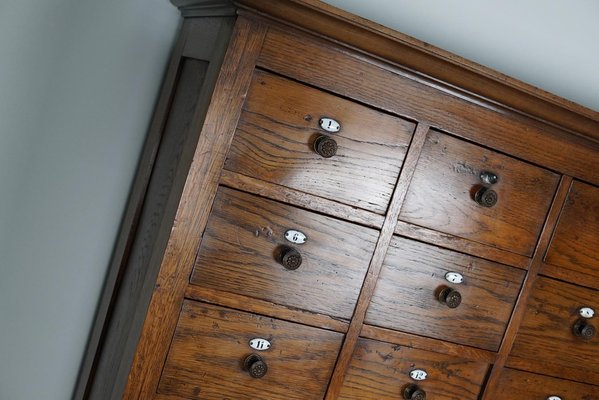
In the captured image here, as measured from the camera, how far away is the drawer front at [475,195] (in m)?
2.06

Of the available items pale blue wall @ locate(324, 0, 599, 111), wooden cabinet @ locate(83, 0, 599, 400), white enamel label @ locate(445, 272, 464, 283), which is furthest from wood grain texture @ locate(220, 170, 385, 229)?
pale blue wall @ locate(324, 0, 599, 111)

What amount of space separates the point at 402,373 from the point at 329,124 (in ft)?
2.43

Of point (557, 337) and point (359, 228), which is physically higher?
point (359, 228)

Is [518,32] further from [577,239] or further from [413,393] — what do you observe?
[413,393]

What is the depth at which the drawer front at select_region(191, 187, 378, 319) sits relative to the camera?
6.24 ft

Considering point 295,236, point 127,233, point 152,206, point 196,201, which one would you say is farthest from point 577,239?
point 127,233

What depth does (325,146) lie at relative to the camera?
1.92 metres

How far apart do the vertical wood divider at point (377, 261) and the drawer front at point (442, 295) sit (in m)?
0.03

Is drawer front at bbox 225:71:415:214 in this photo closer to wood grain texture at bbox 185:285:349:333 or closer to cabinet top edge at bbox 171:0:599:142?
cabinet top edge at bbox 171:0:599:142

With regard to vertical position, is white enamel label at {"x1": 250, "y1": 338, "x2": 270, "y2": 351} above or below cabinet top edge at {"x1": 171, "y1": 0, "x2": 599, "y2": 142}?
below

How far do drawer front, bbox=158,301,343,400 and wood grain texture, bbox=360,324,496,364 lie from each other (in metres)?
0.10

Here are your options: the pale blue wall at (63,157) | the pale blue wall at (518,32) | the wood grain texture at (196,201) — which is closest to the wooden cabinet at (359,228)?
the wood grain texture at (196,201)

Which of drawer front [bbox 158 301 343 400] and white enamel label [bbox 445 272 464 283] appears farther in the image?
white enamel label [bbox 445 272 464 283]

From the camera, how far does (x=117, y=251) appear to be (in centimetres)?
249
